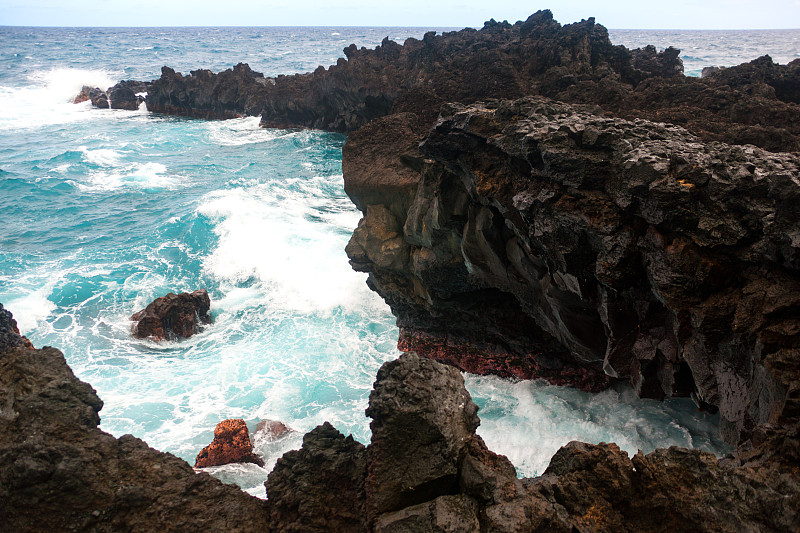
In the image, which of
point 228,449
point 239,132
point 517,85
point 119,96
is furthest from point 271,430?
point 119,96

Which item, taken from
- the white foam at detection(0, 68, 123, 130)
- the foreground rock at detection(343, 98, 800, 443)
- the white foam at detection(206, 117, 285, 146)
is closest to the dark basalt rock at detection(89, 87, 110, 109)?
the white foam at detection(0, 68, 123, 130)

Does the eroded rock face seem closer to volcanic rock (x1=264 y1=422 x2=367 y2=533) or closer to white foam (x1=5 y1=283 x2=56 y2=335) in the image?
volcanic rock (x1=264 y1=422 x2=367 y2=533)

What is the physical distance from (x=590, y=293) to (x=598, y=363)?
335 cm

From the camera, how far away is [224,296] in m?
18.7

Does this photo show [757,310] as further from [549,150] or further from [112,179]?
[112,179]

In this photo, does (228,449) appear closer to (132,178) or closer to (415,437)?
(415,437)

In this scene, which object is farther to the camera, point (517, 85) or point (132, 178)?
point (132, 178)

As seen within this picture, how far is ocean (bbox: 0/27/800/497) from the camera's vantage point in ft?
37.2

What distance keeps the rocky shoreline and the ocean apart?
1.67m

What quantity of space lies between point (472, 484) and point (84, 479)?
3616 mm

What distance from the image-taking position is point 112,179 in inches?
1193

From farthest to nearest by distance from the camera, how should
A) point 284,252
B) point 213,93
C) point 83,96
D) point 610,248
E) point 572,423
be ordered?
point 83,96 < point 213,93 < point 284,252 < point 572,423 < point 610,248

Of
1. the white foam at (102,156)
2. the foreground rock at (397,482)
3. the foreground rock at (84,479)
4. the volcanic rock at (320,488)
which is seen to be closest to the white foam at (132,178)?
the white foam at (102,156)

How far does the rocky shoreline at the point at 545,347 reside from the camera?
4.84 meters
